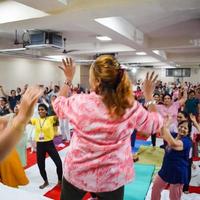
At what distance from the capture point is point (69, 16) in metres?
3.48

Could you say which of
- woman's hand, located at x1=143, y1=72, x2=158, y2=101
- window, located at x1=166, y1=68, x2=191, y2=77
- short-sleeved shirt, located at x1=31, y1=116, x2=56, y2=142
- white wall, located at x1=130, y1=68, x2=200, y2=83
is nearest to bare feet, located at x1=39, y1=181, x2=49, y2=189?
short-sleeved shirt, located at x1=31, y1=116, x2=56, y2=142

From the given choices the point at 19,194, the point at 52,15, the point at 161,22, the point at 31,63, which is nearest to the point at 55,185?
the point at 19,194

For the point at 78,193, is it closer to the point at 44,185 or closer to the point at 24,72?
the point at 44,185

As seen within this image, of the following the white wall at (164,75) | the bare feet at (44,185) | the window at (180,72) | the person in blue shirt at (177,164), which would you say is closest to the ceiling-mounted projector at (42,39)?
the bare feet at (44,185)

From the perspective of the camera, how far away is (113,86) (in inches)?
52.1

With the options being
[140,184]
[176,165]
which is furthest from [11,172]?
[140,184]

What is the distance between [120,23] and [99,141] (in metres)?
3.76

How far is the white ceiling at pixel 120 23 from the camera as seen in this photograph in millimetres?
3051

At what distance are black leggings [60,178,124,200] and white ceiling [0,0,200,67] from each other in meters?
2.24

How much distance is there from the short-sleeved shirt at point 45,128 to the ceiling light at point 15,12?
1524mm

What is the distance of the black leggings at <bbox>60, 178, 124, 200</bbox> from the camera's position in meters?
1.37

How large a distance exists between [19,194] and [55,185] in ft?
7.01

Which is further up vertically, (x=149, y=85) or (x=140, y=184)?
(x=149, y=85)

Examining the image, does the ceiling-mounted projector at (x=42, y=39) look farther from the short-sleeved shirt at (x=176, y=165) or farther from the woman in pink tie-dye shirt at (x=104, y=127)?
the woman in pink tie-dye shirt at (x=104, y=127)
